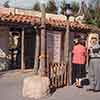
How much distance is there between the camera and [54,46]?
1914 cm

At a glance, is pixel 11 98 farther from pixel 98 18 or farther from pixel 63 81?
pixel 98 18

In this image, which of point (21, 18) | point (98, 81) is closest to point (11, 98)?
point (98, 81)

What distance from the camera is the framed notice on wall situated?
1842cm

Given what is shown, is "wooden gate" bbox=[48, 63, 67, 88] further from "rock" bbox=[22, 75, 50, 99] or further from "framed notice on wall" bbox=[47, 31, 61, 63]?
"framed notice on wall" bbox=[47, 31, 61, 63]

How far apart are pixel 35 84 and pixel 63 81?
2.87 meters

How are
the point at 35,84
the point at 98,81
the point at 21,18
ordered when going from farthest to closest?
1. the point at 21,18
2. the point at 98,81
3. the point at 35,84

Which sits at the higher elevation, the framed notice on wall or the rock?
the framed notice on wall

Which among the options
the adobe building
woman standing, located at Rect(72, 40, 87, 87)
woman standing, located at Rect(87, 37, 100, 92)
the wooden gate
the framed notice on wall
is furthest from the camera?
the framed notice on wall

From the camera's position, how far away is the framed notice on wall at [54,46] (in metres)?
18.4

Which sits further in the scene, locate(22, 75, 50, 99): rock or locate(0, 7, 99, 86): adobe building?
locate(0, 7, 99, 86): adobe building

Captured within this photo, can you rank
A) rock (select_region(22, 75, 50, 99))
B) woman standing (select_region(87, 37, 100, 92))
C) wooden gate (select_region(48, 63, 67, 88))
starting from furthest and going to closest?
wooden gate (select_region(48, 63, 67, 88))
woman standing (select_region(87, 37, 100, 92))
rock (select_region(22, 75, 50, 99))

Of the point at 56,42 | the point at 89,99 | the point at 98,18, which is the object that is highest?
the point at 98,18

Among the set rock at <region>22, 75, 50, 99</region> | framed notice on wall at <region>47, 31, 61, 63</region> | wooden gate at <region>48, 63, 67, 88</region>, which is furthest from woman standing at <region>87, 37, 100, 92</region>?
framed notice on wall at <region>47, 31, 61, 63</region>

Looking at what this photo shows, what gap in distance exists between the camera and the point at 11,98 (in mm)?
10500
